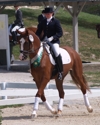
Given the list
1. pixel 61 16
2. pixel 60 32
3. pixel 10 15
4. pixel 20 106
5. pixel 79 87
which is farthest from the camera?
pixel 61 16

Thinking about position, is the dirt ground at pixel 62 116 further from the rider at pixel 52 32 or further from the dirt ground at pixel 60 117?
the rider at pixel 52 32

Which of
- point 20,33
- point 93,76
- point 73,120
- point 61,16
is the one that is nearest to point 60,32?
point 20,33

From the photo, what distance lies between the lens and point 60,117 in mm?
10672

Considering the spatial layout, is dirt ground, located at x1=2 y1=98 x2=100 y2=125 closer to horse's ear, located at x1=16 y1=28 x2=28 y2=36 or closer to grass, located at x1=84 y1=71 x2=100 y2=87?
horse's ear, located at x1=16 y1=28 x2=28 y2=36

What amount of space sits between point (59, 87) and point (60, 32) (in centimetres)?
129

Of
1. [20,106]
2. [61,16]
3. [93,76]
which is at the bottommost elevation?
[61,16]

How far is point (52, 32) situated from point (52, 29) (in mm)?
67

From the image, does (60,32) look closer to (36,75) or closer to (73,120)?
(36,75)

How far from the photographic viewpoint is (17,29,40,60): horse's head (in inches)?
398

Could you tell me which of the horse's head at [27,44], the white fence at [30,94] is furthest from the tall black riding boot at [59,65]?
the white fence at [30,94]

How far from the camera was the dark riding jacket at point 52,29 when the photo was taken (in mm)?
Result: 10773

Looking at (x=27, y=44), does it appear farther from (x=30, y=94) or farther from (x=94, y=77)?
(x=94, y=77)

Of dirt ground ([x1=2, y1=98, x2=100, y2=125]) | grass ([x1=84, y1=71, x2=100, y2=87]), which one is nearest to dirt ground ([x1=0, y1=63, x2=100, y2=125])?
dirt ground ([x1=2, y1=98, x2=100, y2=125])

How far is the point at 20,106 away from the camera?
12.5 m
